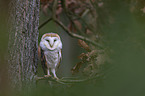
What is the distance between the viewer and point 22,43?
4.79 ft

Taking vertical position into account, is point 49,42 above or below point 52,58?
above

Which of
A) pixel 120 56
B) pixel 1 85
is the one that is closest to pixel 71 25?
pixel 1 85

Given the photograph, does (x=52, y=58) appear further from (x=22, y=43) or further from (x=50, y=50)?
(x=22, y=43)

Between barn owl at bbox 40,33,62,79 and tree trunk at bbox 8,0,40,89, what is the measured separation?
14 centimetres

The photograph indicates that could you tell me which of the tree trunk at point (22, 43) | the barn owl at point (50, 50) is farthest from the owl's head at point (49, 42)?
the tree trunk at point (22, 43)

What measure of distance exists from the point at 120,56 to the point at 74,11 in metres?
2.53

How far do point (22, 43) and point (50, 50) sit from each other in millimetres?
288

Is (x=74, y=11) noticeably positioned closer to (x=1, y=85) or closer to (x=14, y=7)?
(x=14, y=7)

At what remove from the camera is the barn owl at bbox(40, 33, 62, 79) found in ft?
5.42

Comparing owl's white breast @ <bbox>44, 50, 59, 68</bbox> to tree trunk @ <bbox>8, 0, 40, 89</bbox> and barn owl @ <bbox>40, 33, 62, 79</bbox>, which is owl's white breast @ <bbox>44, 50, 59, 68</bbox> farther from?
tree trunk @ <bbox>8, 0, 40, 89</bbox>

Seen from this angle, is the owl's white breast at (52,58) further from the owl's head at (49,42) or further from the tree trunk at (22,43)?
the tree trunk at (22,43)

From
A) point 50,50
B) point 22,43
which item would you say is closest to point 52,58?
point 50,50

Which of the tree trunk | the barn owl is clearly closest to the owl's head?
the barn owl

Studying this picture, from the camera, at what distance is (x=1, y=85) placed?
0.82 m
